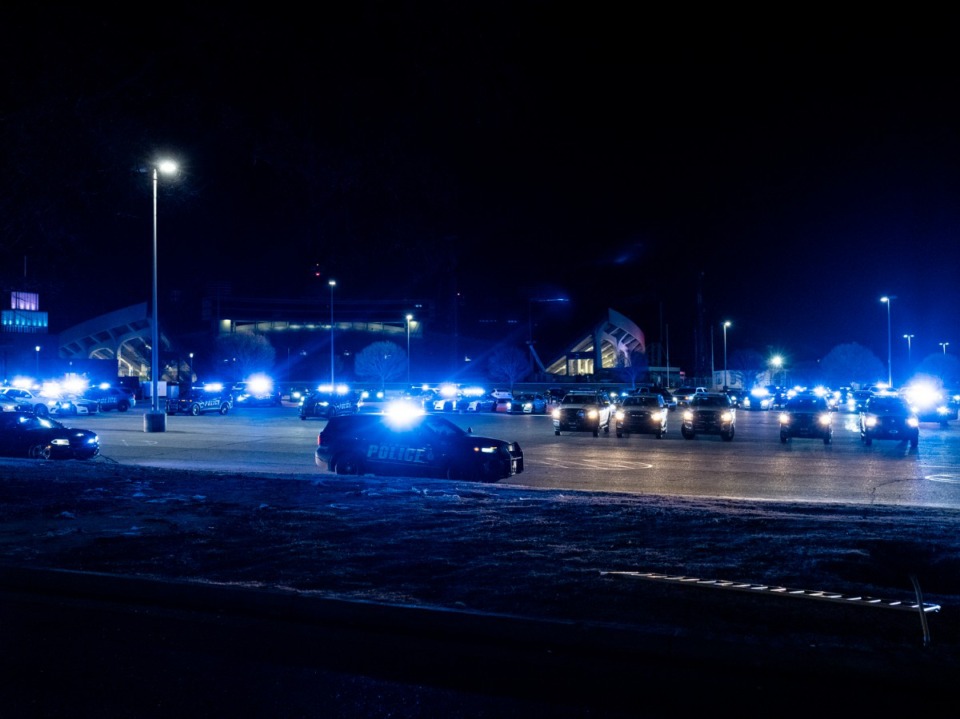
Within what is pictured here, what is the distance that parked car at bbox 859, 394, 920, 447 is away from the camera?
27250 millimetres

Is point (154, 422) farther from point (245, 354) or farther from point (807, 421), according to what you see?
point (245, 354)

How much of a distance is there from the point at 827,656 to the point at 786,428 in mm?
24559

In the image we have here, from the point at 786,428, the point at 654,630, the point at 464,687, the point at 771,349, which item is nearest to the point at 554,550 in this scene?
the point at 654,630

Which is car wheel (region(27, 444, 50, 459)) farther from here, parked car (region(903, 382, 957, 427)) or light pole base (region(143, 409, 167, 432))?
parked car (region(903, 382, 957, 427))

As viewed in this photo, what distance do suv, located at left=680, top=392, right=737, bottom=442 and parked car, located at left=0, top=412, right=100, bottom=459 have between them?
19560 mm

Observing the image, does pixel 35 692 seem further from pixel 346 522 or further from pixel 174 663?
pixel 346 522

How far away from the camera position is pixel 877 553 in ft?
28.3

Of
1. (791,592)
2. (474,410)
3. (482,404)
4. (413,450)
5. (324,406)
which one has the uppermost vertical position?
(324,406)

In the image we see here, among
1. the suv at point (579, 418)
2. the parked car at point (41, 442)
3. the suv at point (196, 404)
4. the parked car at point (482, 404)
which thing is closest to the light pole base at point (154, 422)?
the parked car at point (41, 442)

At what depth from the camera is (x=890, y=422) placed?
27594 millimetres

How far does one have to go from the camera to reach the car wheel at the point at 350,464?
1805 cm

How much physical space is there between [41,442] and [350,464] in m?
9.60

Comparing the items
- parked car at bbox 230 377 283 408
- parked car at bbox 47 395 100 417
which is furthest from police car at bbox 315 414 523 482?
parked car at bbox 230 377 283 408

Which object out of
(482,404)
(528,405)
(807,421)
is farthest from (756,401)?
(807,421)
